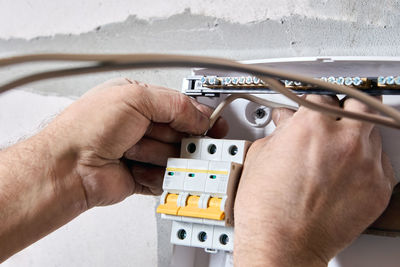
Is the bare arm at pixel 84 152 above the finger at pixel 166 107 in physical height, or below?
below

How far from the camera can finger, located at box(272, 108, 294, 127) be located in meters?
0.65

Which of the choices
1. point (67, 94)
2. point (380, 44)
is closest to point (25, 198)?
point (67, 94)

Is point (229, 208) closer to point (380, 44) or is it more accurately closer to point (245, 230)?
point (245, 230)

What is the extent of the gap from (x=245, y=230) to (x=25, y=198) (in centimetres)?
34

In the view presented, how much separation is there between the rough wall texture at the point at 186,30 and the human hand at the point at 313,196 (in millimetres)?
249

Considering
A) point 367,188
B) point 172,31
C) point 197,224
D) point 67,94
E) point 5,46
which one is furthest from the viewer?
point 5,46

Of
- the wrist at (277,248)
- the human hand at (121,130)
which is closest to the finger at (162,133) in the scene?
the human hand at (121,130)

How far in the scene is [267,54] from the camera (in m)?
0.81

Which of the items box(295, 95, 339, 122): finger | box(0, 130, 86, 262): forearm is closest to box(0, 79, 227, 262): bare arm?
box(0, 130, 86, 262): forearm

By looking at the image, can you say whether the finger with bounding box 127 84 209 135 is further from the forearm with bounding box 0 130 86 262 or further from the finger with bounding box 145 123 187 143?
the forearm with bounding box 0 130 86 262

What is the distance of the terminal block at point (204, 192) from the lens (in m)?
0.61

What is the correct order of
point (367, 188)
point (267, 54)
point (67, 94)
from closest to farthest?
point (367, 188), point (267, 54), point (67, 94)

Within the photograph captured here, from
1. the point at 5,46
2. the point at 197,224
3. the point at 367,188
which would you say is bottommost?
the point at 197,224

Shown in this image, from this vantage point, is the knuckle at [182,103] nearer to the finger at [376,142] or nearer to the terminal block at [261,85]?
the terminal block at [261,85]
